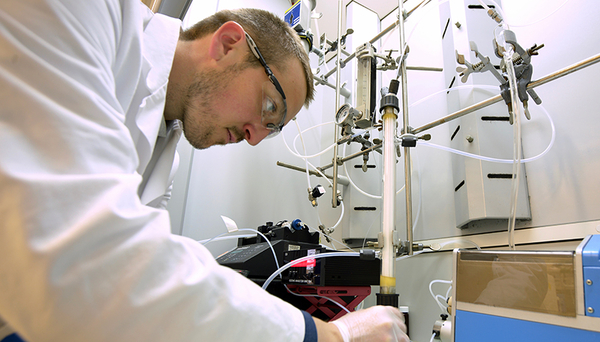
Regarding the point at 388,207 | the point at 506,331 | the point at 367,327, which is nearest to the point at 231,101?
the point at 388,207

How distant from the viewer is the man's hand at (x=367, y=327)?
0.51 meters

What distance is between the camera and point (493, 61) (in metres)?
1.27

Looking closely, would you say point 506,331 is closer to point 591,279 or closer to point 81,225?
point 591,279

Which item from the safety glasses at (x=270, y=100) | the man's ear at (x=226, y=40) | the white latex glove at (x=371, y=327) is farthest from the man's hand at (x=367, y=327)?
the man's ear at (x=226, y=40)

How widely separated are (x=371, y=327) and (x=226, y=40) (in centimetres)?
81

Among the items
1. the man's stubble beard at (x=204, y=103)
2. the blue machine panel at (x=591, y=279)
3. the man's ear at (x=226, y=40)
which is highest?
the man's ear at (x=226, y=40)

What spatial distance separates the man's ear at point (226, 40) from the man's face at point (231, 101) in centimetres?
5

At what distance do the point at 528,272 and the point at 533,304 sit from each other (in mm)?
57

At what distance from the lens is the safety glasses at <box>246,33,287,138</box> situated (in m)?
0.90

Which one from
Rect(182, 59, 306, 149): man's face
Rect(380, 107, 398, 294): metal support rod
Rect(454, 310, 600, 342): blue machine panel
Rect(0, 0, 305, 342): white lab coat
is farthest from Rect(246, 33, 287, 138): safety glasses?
Rect(454, 310, 600, 342): blue machine panel

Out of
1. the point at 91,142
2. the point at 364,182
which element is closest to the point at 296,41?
the point at 91,142

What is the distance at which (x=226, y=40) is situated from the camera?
88 cm

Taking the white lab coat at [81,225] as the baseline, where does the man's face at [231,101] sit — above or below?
above

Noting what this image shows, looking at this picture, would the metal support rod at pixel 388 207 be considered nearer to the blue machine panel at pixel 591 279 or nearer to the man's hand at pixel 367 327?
the man's hand at pixel 367 327
